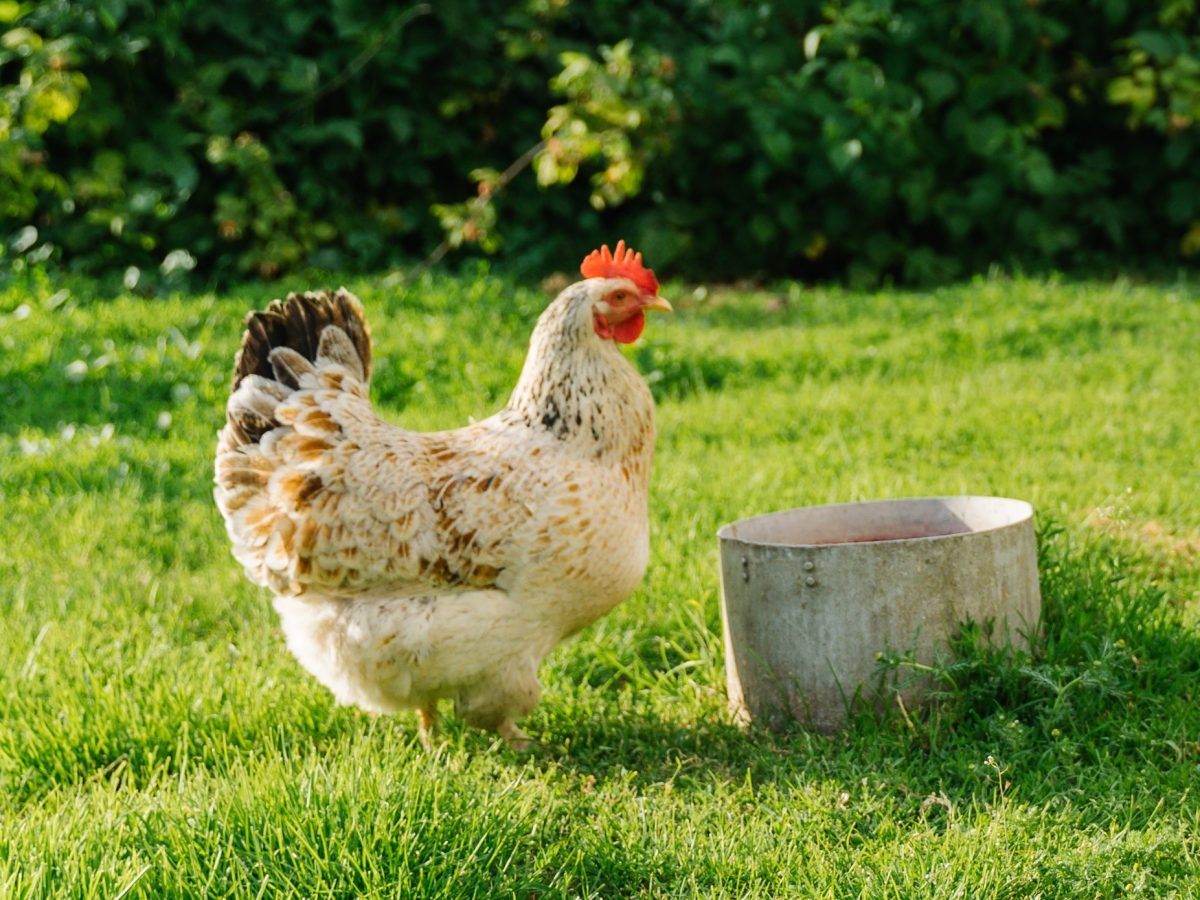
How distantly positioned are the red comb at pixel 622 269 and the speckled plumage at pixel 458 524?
0.07m

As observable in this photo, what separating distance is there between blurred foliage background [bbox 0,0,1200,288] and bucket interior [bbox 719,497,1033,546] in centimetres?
520

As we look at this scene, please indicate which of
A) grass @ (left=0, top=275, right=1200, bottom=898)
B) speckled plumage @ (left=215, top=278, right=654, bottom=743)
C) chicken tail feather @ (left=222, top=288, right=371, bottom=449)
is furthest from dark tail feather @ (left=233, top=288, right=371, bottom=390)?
grass @ (left=0, top=275, right=1200, bottom=898)

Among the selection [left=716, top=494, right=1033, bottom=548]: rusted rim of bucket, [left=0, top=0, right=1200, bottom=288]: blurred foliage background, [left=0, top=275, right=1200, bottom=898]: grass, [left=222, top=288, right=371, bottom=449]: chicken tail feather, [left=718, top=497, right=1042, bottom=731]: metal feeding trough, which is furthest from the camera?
[left=0, top=0, right=1200, bottom=288]: blurred foliage background

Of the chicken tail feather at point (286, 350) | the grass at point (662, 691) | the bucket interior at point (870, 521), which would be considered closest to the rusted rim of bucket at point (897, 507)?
the bucket interior at point (870, 521)

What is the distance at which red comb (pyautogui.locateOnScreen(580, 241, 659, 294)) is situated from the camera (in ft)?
11.5

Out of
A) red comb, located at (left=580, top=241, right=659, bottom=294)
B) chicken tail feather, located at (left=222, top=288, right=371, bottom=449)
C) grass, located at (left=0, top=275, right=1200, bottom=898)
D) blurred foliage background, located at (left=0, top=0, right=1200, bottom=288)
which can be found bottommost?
grass, located at (left=0, top=275, right=1200, bottom=898)

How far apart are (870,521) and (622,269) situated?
991 millimetres

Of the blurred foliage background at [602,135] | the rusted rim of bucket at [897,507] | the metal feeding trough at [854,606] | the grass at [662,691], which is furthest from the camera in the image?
the blurred foliage background at [602,135]

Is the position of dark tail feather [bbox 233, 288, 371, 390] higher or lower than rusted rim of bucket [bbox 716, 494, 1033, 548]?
higher

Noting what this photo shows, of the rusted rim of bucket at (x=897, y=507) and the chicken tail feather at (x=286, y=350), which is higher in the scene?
the chicken tail feather at (x=286, y=350)

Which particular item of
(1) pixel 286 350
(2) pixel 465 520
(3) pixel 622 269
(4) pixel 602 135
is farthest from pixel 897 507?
(4) pixel 602 135

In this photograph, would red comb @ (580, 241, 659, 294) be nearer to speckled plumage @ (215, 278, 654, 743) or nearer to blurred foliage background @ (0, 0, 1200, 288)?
speckled plumage @ (215, 278, 654, 743)

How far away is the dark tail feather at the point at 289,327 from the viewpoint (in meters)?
3.72

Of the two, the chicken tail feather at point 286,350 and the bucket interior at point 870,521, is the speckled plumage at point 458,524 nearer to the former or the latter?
the chicken tail feather at point 286,350
